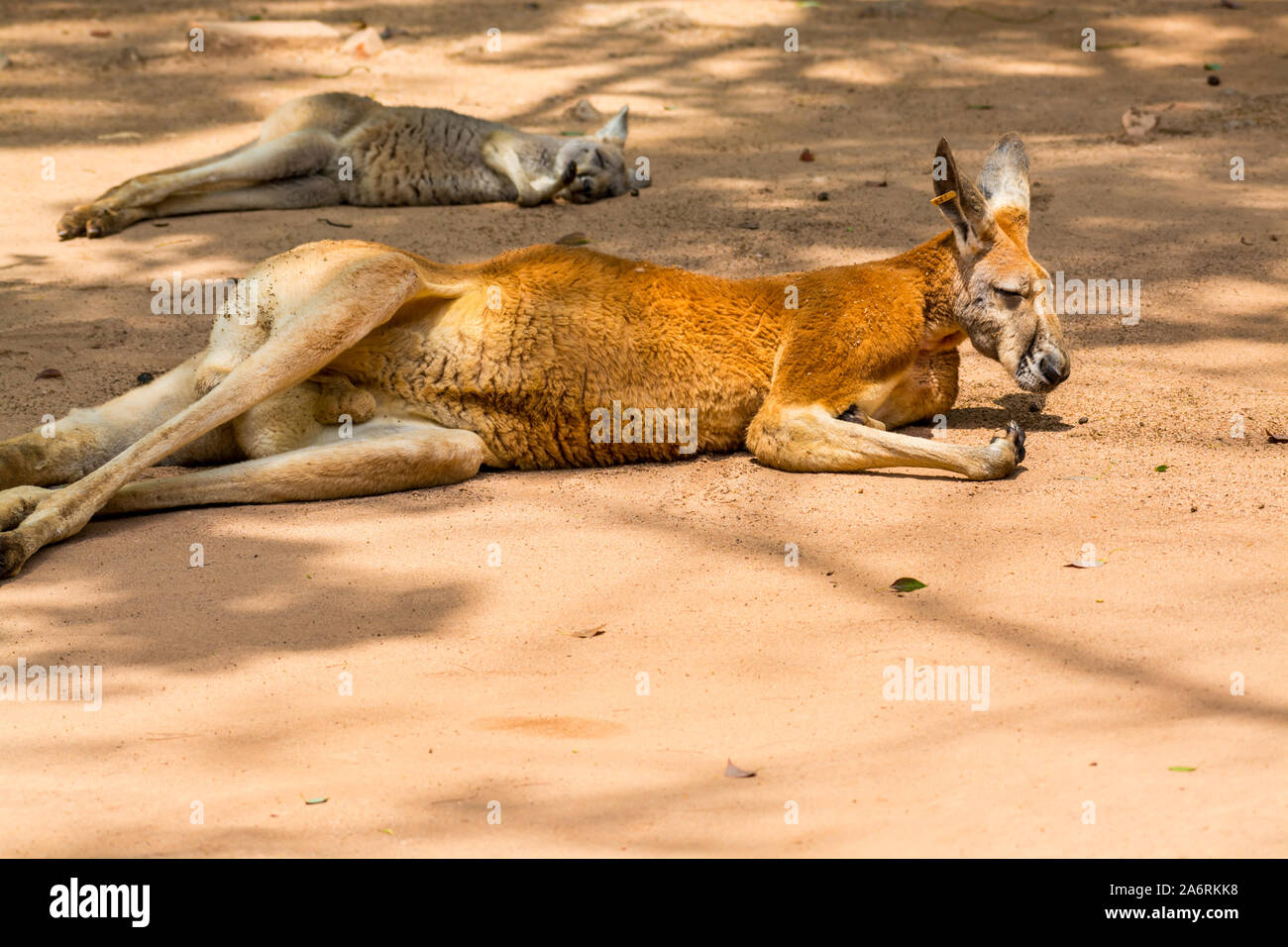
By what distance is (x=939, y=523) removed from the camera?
4.35 meters

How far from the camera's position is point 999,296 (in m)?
4.90

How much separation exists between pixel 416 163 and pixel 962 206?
159 inches

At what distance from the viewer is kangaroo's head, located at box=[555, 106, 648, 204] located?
8.00 meters

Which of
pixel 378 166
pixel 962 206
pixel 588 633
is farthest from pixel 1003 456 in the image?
pixel 378 166

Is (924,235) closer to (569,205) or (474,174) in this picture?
(569,205)

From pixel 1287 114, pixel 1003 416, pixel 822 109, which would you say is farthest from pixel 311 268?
pixel 1287 114

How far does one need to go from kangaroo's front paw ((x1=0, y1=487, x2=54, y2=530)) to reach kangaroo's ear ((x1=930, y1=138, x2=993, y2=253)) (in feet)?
10.2

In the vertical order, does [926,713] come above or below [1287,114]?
below

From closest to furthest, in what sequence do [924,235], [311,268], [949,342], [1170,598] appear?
[1170,598] → [311,268] → [949,342] → [924,235]

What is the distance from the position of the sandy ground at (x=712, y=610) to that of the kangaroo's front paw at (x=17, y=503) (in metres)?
0.15

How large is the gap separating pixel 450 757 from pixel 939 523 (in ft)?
6.21

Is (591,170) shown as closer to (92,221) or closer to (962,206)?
(92,221)

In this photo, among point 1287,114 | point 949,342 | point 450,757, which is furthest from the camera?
point 1287,114

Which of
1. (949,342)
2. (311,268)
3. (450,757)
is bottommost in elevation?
(450,757)
